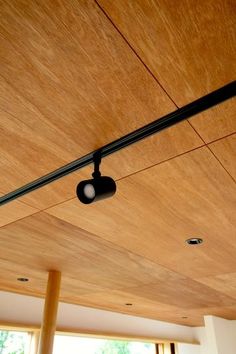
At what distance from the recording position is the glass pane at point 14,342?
3875 mm

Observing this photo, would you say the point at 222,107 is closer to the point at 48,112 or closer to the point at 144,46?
the point at 144,46

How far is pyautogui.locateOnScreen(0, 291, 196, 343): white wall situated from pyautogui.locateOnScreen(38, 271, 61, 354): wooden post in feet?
4.07

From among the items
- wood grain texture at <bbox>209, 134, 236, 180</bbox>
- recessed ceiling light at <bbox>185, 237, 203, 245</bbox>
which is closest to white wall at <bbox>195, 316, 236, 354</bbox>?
recessed ceiling light at <bbox>185, 237, 203, 245</bbox>

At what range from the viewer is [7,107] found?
3.77 feet

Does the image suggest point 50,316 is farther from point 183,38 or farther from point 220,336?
point 220,336

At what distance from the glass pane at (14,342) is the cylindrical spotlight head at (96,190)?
359 centimetres

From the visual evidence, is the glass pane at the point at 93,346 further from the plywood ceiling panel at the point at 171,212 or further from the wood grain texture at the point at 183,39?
the wood grain texture at the point at 183,39

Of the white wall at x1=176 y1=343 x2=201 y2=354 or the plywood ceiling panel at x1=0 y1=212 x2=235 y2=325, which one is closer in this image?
the plywood ceiling panel at x1=0 y1=212 x2=235 y2=325

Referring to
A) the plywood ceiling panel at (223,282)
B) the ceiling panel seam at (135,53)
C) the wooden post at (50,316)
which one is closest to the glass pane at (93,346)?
the wooden post at (50,316)

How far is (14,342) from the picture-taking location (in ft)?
13.2

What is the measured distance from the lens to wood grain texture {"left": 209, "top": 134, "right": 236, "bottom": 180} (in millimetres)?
1295

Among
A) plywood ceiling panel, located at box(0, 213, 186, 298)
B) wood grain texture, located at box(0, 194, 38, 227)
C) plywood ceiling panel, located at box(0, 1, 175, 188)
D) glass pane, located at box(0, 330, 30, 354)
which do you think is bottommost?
glass pane, located at box(0, 330, 30, 354)

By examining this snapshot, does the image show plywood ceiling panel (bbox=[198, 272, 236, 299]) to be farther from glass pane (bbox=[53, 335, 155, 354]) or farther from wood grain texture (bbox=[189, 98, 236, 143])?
glass pane (bbox=[53, 335, 155, 354])

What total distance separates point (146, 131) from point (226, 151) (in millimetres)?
433
